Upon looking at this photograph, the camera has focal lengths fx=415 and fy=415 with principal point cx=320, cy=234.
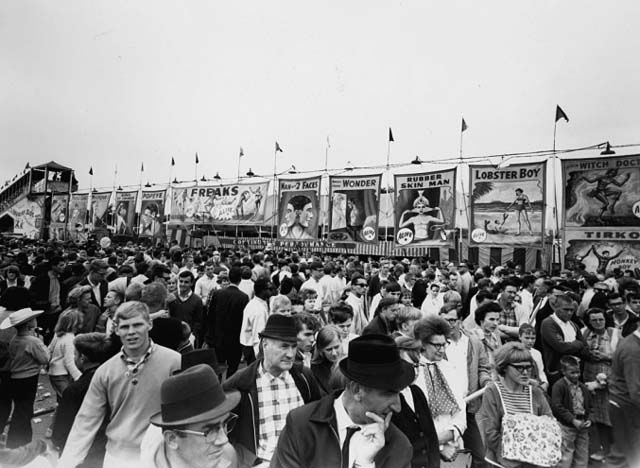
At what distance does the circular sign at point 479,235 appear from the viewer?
14367 millimetres

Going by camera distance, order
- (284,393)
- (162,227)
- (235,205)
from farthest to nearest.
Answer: (162,227), (235,205), (284,393)

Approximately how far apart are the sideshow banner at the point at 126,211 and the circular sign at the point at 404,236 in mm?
16275

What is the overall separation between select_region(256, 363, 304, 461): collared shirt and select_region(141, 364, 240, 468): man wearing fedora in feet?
2.30

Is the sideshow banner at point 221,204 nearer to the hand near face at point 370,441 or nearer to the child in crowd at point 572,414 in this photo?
the child in crowd at point 572,414

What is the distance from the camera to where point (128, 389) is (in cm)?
259

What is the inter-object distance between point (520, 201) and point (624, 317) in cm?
888

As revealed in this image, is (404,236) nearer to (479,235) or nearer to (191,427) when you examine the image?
(479,235)

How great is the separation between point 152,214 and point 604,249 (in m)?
21.5

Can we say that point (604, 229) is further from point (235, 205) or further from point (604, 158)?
point (235, 205)

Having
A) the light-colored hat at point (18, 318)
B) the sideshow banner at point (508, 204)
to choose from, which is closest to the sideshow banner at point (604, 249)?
the sideshow banner at point (508, 204)

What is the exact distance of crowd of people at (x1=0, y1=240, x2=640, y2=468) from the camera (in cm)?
189

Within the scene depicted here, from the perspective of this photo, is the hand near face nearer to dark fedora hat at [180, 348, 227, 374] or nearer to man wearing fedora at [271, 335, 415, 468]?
man wearing fedora at [271, 335, 415, 468]

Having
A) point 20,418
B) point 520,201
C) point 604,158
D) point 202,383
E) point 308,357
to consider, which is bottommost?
point 20,418

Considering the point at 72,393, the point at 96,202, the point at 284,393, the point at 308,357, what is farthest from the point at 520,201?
the point at 96,202
